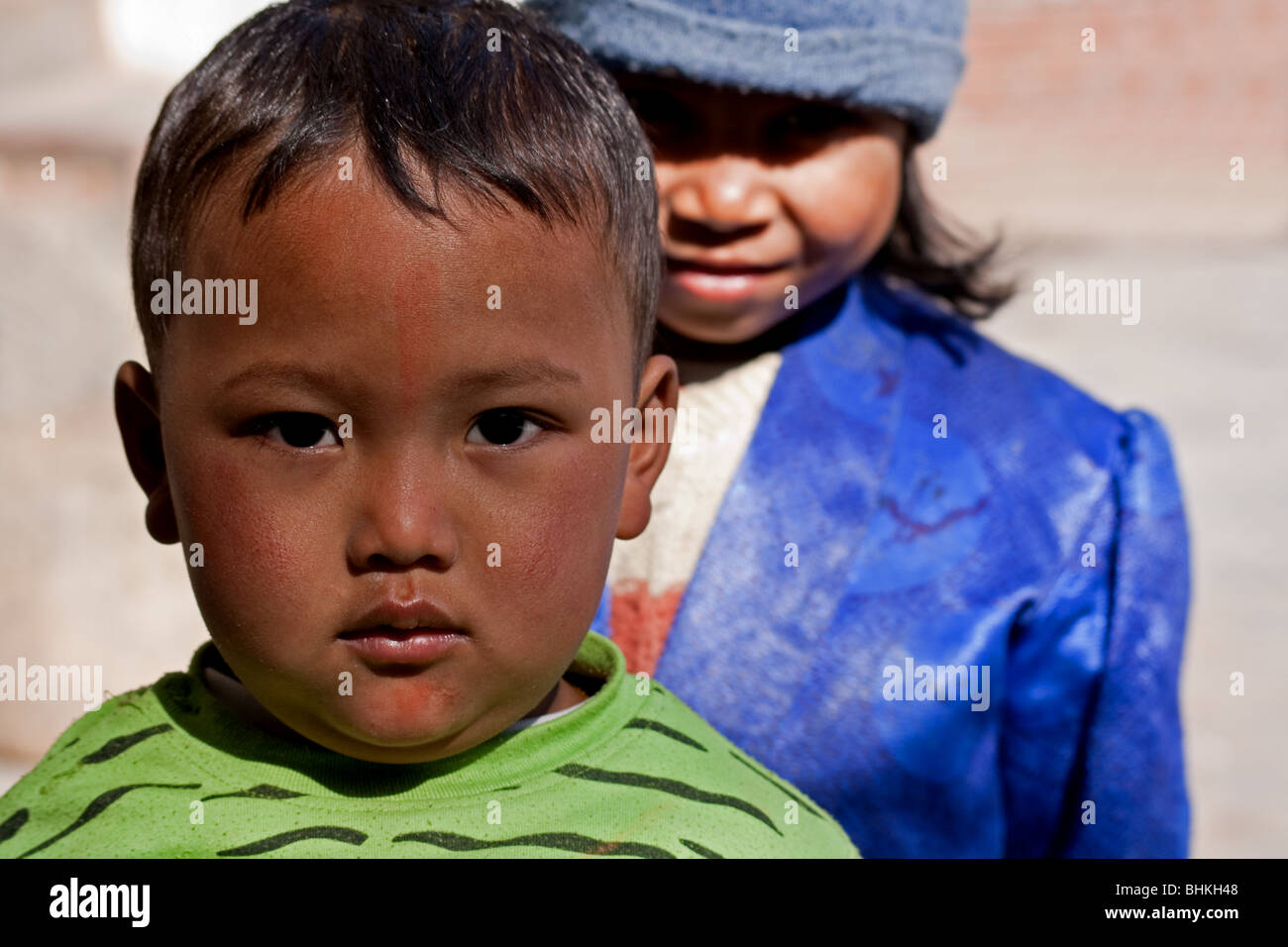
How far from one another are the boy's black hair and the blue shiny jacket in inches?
22.9

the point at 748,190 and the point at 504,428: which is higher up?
the point at 748,190

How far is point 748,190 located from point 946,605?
1.90 feet

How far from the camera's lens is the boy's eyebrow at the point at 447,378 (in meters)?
1.24

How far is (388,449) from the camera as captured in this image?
124 cm

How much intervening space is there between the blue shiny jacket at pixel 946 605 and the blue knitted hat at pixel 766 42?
38 centimetres

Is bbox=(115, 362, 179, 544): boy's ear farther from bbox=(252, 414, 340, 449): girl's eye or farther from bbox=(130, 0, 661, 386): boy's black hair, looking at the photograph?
bbox=(252, 414, 340, 449): girl's eye

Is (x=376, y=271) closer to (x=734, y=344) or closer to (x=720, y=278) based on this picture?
(x=720, y=278)

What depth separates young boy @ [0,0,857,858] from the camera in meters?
1.24

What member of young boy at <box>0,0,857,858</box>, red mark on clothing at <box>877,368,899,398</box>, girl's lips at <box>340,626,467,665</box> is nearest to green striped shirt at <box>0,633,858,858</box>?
young boy at <box>0,0,857,858</box>

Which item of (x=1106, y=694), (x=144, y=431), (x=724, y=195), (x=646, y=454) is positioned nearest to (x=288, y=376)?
(x=144, y=431)

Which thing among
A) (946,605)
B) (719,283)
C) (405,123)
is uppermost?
(719,283)

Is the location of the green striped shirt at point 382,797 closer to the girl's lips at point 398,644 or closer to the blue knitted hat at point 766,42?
the girl's lips at point 398,644

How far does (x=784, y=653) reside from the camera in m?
1.96
